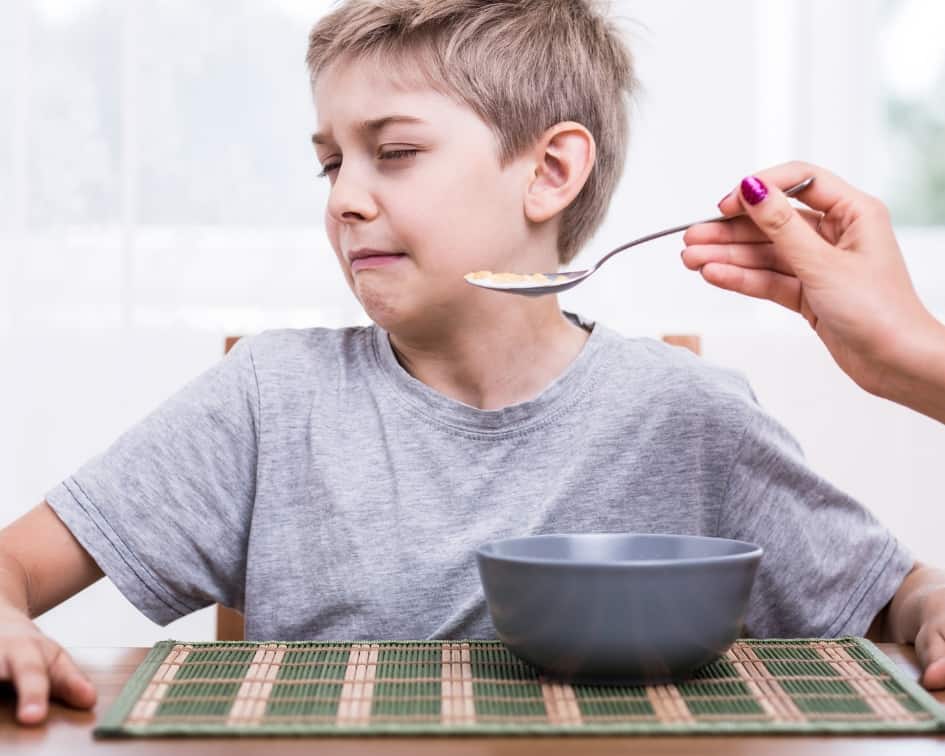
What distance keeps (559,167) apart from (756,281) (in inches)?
12.0

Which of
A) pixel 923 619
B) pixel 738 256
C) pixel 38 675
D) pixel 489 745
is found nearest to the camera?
pixel 489 745

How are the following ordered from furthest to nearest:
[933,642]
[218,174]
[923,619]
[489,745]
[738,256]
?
[218,174], [738,256], [923,619], [933,642], [489,745]

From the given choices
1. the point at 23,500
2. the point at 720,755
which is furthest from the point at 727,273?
the point at 23,500

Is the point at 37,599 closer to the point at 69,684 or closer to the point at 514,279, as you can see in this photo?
the point at 69,684

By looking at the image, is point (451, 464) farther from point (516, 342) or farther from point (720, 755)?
point (720, 755)

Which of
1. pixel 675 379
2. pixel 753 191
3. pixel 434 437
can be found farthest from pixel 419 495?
pixel 753 191

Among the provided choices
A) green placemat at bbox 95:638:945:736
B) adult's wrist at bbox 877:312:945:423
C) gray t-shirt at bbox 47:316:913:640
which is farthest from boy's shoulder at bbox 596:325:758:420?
green placemat at bbox 95:638:945:736

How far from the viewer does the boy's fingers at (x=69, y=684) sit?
0.66 m

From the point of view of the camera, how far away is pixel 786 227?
884mm

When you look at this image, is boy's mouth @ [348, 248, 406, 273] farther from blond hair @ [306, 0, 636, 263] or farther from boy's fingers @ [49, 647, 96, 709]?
boy's fingers @ [49, 647, 96, 709]

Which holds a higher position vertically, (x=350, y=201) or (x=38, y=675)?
(x=350, y=201)

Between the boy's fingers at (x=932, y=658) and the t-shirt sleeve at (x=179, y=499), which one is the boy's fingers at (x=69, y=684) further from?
the boy's fingers at (x=932, y=658)

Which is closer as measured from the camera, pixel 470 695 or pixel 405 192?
pixel 470 695


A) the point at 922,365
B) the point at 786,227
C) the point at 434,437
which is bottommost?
the point at 434,437
